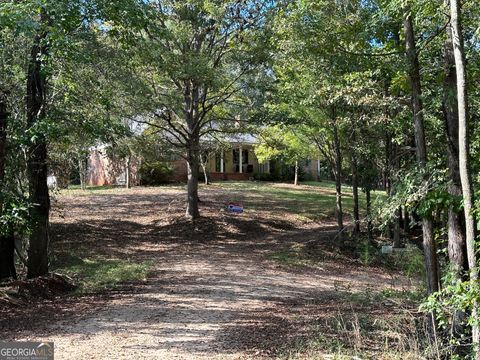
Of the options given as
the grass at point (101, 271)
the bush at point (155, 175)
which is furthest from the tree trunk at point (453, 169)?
the bush at point (155, 175)

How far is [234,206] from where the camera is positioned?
20.4 metres

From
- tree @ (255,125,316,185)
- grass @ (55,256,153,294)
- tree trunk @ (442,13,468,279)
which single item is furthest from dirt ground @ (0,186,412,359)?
tree @ (255,125,316,185)

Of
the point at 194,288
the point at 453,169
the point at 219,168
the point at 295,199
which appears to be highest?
the point at 219,168

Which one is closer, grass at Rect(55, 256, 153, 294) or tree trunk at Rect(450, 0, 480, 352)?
tree trunk at Rect(450, 0, 480, 352)

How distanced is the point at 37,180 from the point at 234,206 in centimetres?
1116

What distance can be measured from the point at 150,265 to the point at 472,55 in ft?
29.6

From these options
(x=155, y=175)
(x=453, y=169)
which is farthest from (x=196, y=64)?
(x=155, y=175)

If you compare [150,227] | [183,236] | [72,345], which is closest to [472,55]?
[72,345]

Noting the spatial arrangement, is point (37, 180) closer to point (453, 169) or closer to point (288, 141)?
point (453, 169)

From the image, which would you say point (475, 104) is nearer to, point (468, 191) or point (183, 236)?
point (468, 191)

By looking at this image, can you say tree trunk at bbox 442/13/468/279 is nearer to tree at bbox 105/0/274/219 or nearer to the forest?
the forest

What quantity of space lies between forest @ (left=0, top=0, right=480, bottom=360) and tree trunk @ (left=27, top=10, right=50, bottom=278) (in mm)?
40

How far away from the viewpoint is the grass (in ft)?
34.5

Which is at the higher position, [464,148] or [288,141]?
[288,141]
